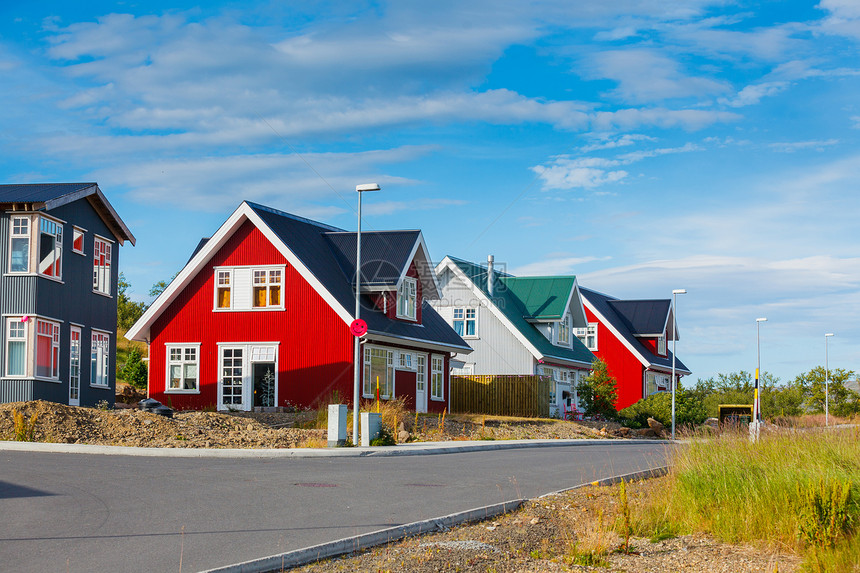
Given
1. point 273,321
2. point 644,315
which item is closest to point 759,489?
point 273,321

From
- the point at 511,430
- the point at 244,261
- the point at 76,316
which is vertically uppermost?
the point at 244,261

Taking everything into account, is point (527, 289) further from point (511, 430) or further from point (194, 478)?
point (194, 478)

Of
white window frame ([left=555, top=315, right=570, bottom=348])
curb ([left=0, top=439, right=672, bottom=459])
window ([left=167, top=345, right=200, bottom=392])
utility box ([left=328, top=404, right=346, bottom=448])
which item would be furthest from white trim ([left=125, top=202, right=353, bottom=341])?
white window frame ([left=555, top=315, right=570, bottom=348])

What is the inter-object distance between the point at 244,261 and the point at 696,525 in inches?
1035

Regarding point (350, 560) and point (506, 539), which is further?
point (506, 539)

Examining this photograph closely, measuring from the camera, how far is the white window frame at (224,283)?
117 feet

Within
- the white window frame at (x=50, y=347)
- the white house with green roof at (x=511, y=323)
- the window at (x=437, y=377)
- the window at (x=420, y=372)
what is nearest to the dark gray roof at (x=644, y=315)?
the white house with green roof at (x=511, y=323)

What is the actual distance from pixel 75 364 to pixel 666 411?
2869cm

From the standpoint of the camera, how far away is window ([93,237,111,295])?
32688 millimetres

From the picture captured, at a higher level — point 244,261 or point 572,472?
point 244,261

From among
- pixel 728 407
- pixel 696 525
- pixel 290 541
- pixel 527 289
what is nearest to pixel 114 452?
pixel 290 541

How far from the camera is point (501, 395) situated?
43750 millimetres

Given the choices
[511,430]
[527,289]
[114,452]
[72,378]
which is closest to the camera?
[114,452]

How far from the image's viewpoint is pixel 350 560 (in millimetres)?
9641
